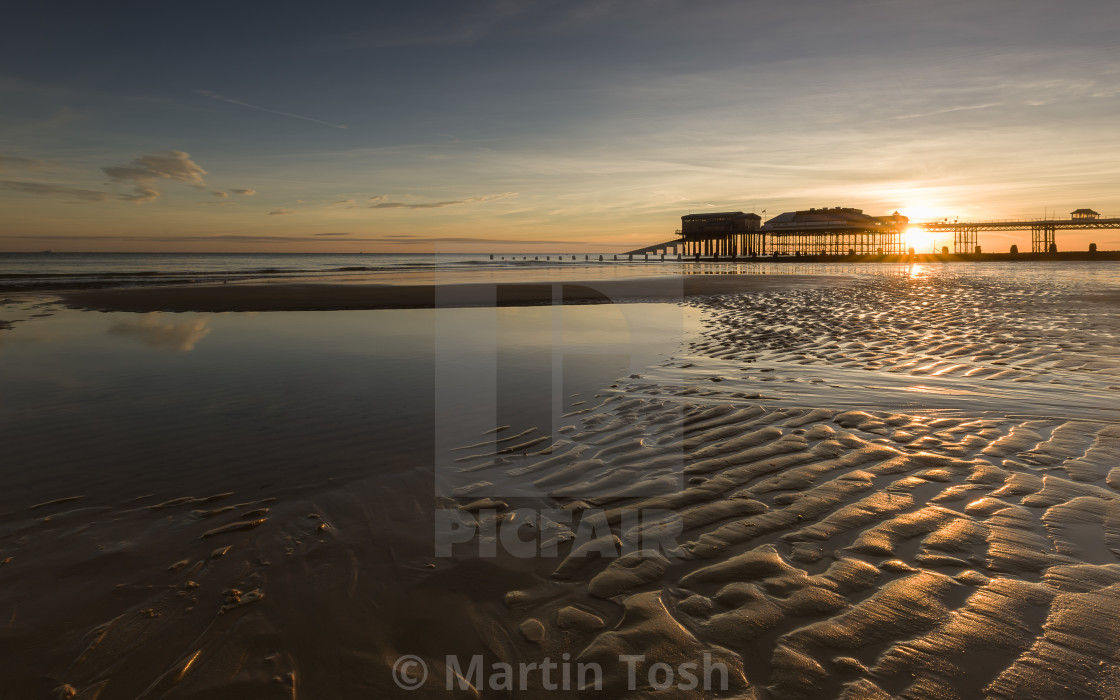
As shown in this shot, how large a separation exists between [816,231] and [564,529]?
118506 millimetres

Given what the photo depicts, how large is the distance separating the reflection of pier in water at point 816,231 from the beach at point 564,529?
106954mm

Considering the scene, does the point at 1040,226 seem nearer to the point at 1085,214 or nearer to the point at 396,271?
the point at 1085,214

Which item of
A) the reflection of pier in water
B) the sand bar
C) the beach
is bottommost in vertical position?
the beach

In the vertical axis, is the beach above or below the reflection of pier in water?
below

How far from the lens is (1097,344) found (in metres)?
10.7

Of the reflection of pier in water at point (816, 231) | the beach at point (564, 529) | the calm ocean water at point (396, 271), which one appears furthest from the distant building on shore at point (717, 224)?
the beach at point (564, 529)

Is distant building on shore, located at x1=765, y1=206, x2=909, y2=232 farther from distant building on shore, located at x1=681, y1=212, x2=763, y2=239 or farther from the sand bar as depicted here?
the sand bar

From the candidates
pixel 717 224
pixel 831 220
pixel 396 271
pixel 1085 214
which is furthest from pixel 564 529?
pixel 1085 214

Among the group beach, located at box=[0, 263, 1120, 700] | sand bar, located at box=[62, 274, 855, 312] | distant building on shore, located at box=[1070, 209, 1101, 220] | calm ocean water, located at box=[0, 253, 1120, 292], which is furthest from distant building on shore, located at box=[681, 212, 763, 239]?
beach, located at box=[0, 263, 1120, 700]

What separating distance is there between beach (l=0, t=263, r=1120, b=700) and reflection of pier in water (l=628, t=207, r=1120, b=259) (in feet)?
351

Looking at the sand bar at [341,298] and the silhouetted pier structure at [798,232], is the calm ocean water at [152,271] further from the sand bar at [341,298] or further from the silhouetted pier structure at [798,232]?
the silhouetted pier structure at [798,232]

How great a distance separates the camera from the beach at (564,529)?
104 inches

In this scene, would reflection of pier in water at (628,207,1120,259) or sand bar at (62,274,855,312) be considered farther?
reflection of pier in water at (628,207,1120,259)

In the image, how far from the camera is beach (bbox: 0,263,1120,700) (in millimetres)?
2654
